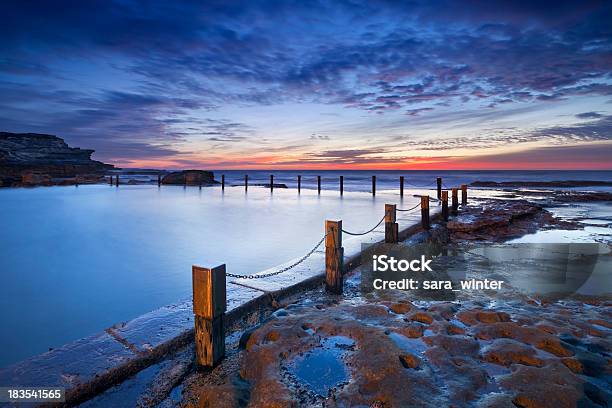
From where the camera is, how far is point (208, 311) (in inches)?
124

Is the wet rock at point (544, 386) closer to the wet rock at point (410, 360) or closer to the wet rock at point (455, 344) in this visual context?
the wet rock at point (455, 344)

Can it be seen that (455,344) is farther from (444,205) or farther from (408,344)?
(444,205)

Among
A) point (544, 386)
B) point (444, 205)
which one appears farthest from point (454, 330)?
point (444, 205)

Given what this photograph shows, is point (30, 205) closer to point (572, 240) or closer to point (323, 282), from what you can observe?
point (323, 282)

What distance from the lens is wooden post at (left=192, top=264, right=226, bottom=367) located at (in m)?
3.13

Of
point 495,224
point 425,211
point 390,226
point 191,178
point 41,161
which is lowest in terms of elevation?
point 495,224

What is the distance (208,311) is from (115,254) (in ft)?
25.2

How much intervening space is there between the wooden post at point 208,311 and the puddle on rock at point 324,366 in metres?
0.77

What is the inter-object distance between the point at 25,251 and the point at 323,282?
9395 millimetres

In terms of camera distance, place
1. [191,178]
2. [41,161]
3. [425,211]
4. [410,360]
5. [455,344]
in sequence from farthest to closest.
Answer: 1. [41,161]
2. [191,178]
3. [425,211]
4. [455,344]
5. [410,360]

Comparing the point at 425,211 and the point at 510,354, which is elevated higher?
the point at 425,211

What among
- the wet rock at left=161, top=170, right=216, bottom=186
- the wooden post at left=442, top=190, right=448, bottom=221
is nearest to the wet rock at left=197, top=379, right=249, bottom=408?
the wooden post at left=442, top=190, right=448, bottom=221

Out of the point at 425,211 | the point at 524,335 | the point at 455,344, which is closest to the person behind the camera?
the point at 455,344

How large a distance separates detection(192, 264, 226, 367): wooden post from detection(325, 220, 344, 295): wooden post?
2343 mm
